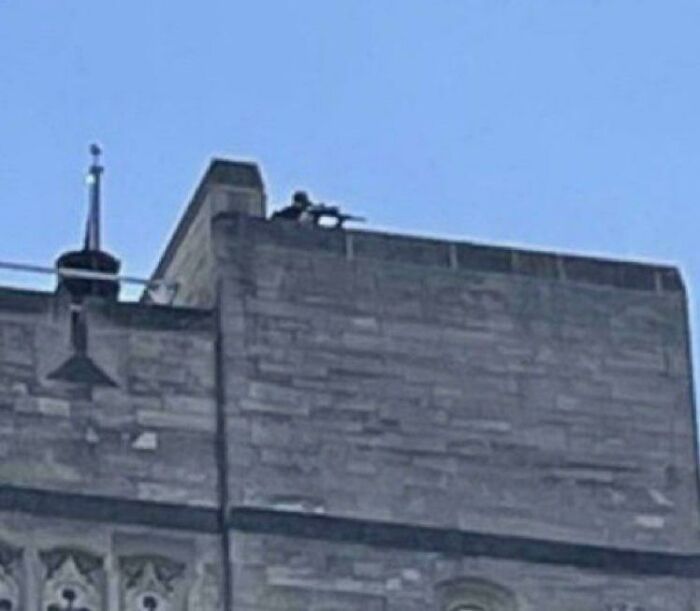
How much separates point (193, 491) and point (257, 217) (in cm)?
225

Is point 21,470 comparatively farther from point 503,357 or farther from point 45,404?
point 503,357

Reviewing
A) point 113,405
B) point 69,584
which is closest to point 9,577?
point 69,584

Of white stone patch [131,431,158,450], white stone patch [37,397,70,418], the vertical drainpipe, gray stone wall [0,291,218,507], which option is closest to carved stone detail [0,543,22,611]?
gray stone wall [0,291,218,507]

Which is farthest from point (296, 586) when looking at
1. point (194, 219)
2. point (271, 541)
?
point (194, 219)

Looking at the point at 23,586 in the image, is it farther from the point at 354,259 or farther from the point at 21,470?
the point at 354,259

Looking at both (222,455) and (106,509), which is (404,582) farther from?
(106,509)

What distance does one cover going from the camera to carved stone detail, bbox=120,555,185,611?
4150 centimetres

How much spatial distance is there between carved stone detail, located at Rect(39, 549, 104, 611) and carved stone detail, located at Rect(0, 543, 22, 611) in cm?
16

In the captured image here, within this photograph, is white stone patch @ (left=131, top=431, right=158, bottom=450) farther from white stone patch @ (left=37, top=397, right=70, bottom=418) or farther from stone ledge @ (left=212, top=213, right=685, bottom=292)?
stone ledge @ (left=212, top=213, right=685, bottom=292)

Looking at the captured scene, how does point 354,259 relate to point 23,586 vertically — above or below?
above

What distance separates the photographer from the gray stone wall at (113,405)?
4178 centimetres

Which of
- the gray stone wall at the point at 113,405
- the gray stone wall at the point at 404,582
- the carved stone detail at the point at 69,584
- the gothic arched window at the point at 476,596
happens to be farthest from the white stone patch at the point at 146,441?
the gothic arched window at the point at 476,596

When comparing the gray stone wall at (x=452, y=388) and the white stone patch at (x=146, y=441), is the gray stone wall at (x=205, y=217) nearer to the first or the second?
the gray stone wall at (x=452, y=388)

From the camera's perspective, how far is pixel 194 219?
43.5m
